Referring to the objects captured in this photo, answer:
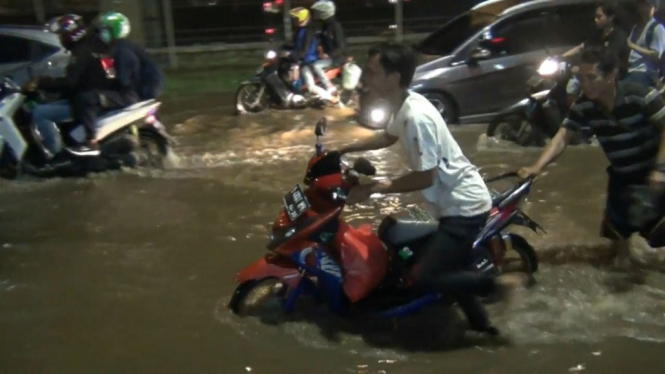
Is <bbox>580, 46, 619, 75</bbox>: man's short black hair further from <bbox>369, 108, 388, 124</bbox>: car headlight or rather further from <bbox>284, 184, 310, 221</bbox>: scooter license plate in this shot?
<bbox>369, 108, 388, 124</bbox>: car headlight

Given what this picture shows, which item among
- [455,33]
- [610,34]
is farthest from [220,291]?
[455,33]

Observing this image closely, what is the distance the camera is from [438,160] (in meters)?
4.14

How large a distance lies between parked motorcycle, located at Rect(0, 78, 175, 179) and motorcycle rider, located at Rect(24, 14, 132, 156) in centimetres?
8

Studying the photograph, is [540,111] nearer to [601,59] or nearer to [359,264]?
[601,59]

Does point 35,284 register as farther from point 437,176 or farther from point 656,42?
point 656,42

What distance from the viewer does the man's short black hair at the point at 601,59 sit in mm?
4699

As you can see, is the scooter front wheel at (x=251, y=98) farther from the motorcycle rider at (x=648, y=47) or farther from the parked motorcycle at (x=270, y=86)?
the motorcycle rider at (x=648, y=47)

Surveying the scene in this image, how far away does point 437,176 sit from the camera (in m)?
4.22

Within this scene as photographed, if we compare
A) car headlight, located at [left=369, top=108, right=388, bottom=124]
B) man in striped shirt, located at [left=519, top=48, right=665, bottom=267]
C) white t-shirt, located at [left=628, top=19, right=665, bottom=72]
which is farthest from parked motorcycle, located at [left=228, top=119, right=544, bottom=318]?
car headlight, located at [left=369, top=108, right=388, bottom=124]

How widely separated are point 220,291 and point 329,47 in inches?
281

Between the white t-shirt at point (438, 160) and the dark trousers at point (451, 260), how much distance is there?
0.20 feet

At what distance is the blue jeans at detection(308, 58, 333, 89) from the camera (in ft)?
38.9

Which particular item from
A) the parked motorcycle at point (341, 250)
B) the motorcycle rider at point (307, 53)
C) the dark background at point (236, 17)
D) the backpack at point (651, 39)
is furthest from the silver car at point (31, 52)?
the backpack at point (651, 39)

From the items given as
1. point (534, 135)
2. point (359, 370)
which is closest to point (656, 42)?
point (534, 135)
